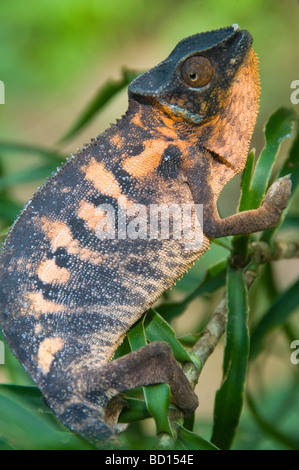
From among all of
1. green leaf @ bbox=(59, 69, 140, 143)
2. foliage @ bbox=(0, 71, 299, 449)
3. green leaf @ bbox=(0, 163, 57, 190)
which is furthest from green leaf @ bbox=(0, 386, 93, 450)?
green leaf @ bbox=(59, 69, 140, 143)

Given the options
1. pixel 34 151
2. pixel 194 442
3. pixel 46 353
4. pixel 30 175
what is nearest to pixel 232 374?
pixel 194 442

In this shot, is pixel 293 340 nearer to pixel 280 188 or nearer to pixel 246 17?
pixel 280 188

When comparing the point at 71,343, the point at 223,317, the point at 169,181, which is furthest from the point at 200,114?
the point at 71,343

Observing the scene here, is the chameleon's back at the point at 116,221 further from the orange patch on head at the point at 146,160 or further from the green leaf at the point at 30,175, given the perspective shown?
the green leaf at the point at 30,175

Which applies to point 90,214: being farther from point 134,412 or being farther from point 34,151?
point 34,151

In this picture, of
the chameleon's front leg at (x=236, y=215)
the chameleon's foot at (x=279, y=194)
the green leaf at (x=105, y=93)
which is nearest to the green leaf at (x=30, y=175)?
the green leaf at (x=105, y=93)
